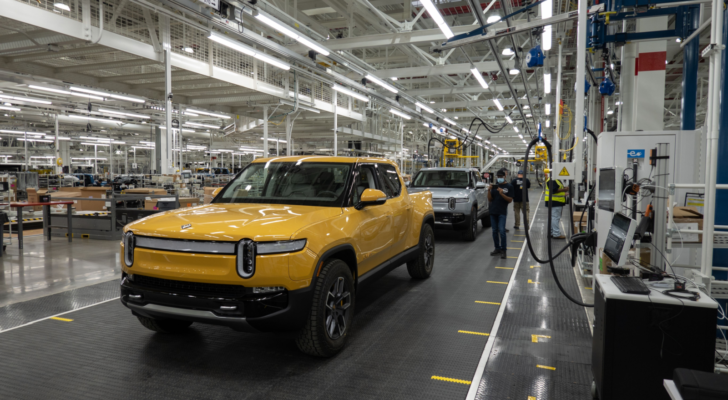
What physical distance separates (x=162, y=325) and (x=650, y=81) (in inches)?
301

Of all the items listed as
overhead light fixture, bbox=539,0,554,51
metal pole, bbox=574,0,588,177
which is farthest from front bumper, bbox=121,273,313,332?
overhead light fixture, bbox=539,0,554,51

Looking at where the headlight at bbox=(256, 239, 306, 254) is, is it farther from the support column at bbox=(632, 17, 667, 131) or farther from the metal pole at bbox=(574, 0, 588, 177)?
the support column at bbox=(632, 17, 667, 131)

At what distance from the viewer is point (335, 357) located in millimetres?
3557

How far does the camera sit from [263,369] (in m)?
3.34

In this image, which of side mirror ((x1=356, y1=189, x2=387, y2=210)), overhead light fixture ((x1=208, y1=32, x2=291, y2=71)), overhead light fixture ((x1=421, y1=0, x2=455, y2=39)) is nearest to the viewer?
side mirror ((x1=356, y1=189, x2=387, y2=210))

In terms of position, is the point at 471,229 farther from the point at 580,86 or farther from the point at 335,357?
the point at 335,357

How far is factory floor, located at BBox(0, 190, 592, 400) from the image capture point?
3059mm

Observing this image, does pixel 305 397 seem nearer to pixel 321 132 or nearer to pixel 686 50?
pixel 686 50

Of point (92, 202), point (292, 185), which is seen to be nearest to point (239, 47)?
point (292, 185)

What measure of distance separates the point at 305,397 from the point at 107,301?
3.39 metres

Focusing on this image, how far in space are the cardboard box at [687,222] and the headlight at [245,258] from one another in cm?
344

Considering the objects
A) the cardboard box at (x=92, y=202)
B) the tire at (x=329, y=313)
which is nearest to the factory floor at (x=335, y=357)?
the tire at (x=329, y=313)

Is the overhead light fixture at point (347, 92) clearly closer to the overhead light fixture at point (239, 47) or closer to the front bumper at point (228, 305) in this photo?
the overhead light fixture at point (239, 47)

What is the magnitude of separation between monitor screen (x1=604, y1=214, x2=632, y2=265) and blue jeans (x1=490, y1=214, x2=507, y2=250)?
14.3 feet
